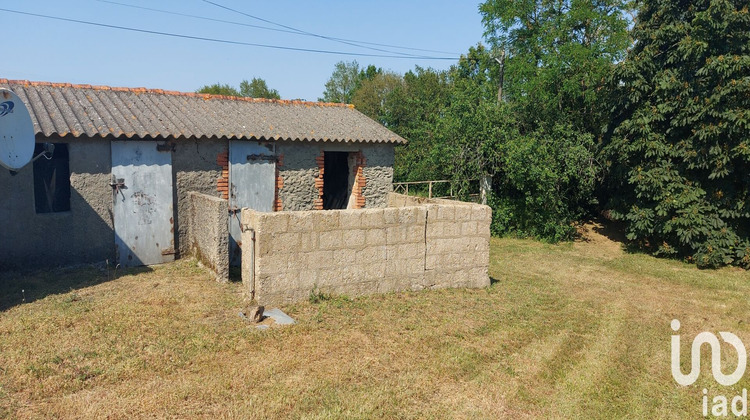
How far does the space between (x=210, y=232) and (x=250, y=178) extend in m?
2.37

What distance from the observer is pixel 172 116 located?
1044 centimetres

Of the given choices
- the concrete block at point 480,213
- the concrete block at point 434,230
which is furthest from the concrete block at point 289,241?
the concrete block at point 480,213

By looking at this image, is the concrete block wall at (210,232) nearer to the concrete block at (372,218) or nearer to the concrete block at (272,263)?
the concrete block at (272,263)

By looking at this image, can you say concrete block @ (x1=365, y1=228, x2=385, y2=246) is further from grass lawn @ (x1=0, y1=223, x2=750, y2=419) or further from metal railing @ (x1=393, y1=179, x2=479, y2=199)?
metal railing @ (x1=393, y1=179, x2=479, y2=199)

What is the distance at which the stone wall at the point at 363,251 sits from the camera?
285 inches

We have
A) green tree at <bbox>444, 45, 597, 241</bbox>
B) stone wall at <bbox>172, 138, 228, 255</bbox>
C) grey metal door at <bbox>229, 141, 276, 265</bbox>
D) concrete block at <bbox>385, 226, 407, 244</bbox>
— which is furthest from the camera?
green tree at <bbox>444, 45, 597, 241</bbox>

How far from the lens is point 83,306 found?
6.88 m

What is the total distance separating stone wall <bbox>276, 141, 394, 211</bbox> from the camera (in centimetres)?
1128

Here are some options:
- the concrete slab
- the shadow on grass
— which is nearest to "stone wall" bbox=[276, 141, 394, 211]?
the shadow on grass

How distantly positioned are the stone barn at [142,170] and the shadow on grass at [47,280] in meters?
0.30

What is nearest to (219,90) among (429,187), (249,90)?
(249,90)

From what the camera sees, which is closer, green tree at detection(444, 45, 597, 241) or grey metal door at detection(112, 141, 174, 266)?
grey metal door at detection(112, 141, 174, 266)

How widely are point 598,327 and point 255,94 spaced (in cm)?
4280

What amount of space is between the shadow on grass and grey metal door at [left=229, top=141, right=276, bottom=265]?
7.09 ft
